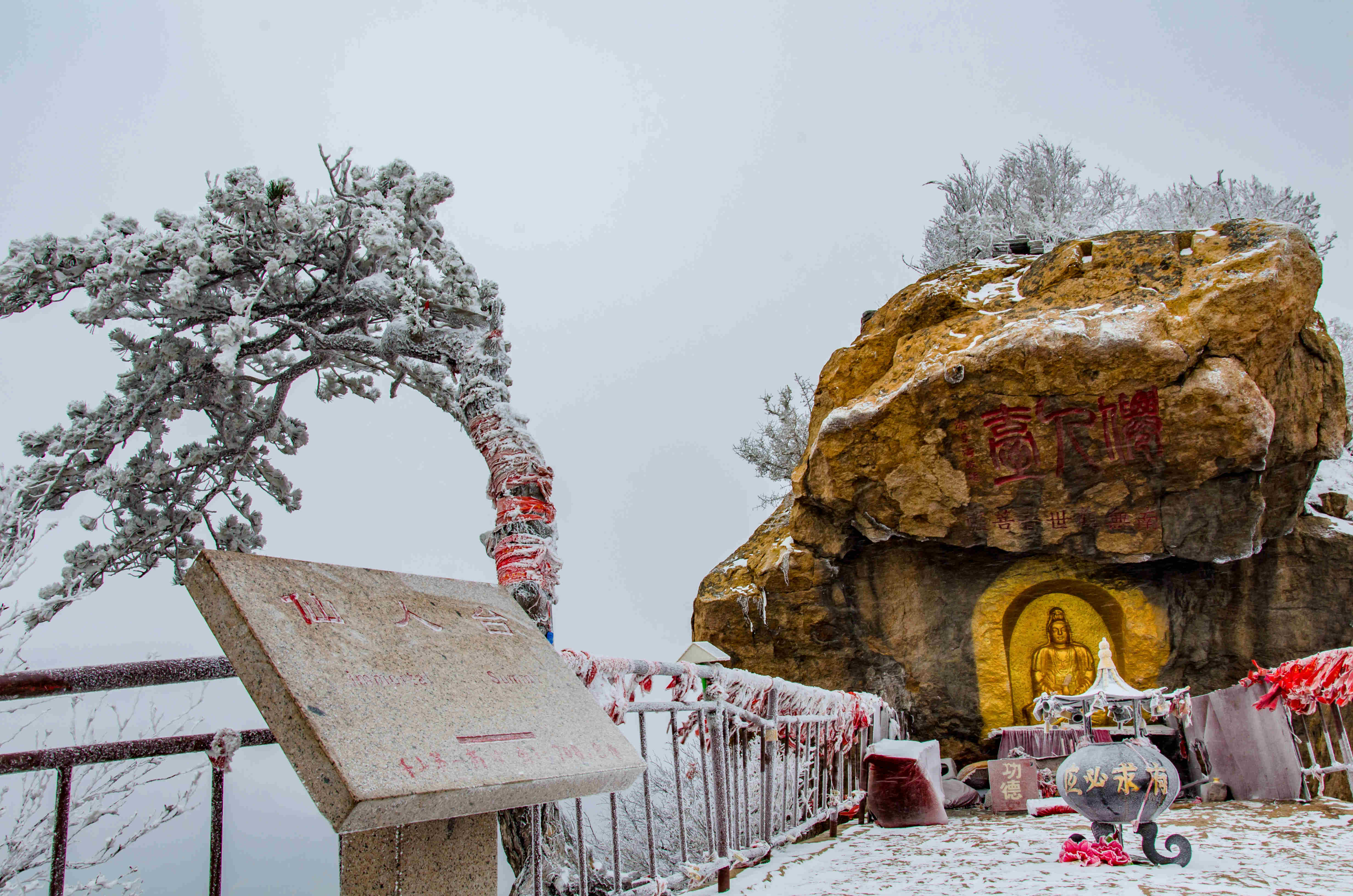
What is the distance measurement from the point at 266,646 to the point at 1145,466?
9217 millimetres

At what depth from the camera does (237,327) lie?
5.24 meters

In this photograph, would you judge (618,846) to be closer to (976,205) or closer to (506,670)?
(506,670)

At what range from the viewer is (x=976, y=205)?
14.9 meters

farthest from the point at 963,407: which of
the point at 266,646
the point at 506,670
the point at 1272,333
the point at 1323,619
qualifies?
the point at 266,646

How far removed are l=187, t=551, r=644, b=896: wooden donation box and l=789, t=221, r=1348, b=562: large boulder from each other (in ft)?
24.2

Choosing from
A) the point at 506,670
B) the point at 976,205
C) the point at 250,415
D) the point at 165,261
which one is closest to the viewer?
the point at 506,670

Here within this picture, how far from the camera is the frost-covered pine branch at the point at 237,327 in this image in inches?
215

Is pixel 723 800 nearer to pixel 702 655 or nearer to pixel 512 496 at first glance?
pixel 702 655

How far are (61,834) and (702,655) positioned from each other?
3954mm

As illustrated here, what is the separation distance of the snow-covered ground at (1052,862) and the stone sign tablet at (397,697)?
181cm

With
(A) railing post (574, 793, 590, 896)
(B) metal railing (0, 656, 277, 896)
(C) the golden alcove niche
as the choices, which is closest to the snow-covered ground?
(A) railing post (574, 793, 590, 896)

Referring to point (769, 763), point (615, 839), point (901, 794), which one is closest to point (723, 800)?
point (769, 763)

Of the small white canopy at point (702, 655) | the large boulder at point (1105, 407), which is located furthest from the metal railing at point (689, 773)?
the large boulder at point (1105, 407)

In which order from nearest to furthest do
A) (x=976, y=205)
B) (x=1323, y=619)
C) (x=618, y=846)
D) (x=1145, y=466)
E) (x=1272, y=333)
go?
(x=618, y=846) < (x=1272, y=333) < (x=1145, y=466) < (x=1323, y=619) < (x=976, y=205)
